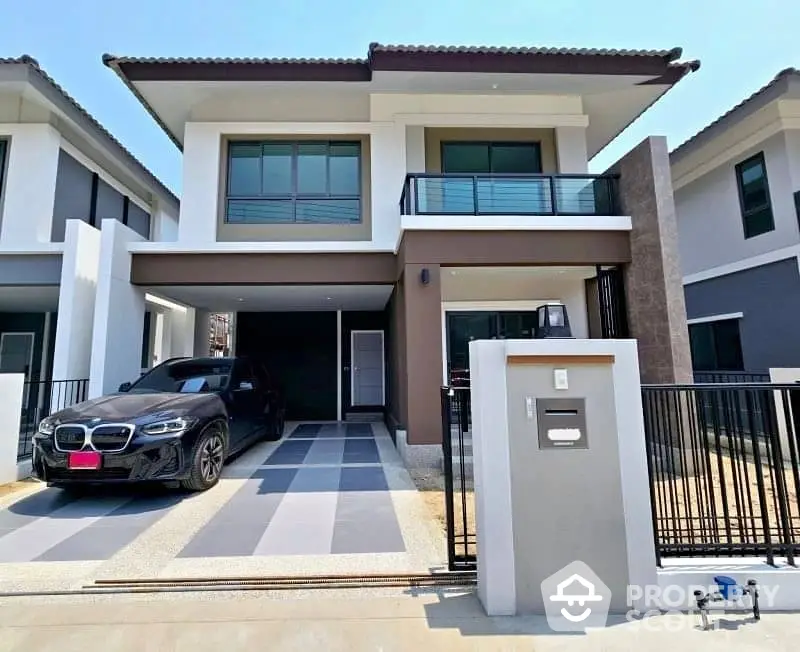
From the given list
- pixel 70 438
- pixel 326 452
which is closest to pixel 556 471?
pixel 70 438

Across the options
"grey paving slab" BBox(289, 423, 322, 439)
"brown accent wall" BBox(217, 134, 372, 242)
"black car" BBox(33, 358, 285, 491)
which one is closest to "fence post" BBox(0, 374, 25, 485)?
"black car" BBox(33, 358, 285, 491)

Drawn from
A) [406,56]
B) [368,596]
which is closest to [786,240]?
[406,56]

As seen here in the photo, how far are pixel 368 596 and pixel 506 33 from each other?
9.83 meters

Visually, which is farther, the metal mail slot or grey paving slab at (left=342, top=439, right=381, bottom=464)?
grey paving slab at (left=342, top=439, right=381, bottom=464)

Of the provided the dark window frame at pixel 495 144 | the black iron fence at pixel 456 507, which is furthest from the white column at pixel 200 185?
the black iron fence at pixel 456 507

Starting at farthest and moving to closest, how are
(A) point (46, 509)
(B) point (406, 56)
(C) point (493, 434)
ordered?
(B) point (406, 56), (A) point (46, 509), (C) point (493, 434)

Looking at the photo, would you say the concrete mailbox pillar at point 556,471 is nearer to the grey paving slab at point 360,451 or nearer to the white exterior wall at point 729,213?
the grey paving slab at point 360,451

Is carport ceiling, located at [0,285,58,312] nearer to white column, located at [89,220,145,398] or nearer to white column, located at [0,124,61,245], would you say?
white column, located at [0,124,61,245]

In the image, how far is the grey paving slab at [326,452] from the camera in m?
6.80

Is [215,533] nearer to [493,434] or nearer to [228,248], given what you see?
[493,434]

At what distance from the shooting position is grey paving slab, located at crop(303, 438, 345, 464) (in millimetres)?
6797

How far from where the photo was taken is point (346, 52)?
795 cm

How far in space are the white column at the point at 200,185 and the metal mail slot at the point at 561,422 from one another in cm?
735

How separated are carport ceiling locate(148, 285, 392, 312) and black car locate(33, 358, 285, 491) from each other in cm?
308
